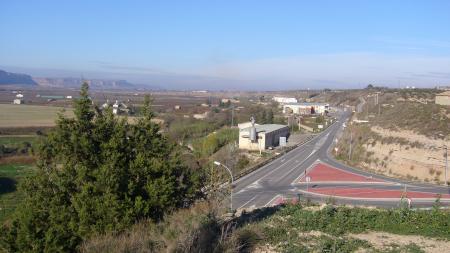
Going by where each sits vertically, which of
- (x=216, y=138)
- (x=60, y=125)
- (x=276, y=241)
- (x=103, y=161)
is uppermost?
(x=60, y=125)

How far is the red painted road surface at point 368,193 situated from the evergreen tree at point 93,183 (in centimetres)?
1913

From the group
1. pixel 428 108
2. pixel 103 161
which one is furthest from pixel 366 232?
pixel 428 108

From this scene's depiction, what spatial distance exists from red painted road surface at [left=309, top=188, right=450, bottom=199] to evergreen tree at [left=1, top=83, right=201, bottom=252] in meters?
19.1

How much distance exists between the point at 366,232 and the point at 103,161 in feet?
21.6

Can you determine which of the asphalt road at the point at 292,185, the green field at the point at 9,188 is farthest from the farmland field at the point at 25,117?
the asphalt road at the point at 292,185

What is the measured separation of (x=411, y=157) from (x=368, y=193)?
10.1 meters

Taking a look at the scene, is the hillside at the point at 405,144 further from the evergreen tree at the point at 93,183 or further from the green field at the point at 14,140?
the green field at the point at 14,140

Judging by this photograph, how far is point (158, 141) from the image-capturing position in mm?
13391

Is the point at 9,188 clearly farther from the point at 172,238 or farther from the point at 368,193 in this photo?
the point at 172,238

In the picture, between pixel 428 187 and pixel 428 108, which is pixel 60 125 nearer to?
pixel 428 187

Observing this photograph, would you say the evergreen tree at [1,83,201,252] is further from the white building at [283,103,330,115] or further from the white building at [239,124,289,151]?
the white building at [283,103,330,115]

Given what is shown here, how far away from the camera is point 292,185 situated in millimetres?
34344

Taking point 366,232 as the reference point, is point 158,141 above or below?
above

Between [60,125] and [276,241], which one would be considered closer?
[276,241]
